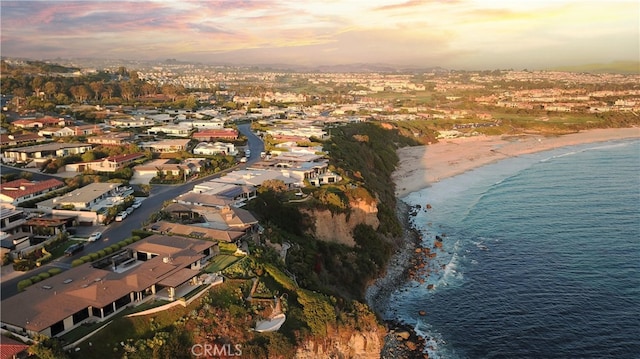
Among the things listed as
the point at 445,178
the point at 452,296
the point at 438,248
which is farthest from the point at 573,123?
the point at 452,296

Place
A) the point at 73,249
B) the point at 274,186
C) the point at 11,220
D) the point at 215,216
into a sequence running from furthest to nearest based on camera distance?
the point at 274,186 → the point at 215,216 → the point at 11,220 → the point at 73,249

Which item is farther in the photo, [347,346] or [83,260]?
[83,260]

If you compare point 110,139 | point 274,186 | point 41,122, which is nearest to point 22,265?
point 274,186

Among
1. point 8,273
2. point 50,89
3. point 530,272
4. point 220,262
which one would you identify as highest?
point 50,89

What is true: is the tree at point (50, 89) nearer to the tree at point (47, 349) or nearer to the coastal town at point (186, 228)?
the coastal town at point (186, 228)

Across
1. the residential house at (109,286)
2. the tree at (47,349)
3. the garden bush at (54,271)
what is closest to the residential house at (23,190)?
the garden bush at (54,271)

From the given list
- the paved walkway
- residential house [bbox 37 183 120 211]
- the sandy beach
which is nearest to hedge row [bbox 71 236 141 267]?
the paved walkway

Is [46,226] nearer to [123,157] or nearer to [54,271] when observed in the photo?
[54,271]

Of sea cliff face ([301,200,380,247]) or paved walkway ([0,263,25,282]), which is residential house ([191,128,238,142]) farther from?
paved walkway ([0,263,25,282])
